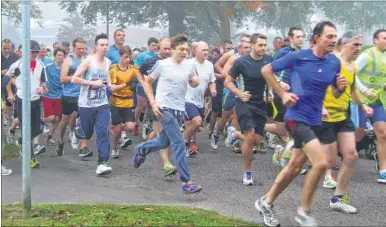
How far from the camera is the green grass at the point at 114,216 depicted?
6.44 metres

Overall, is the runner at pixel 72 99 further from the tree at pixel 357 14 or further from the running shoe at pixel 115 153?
the tree at pixel 357 14

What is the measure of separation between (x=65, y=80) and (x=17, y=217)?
412 cm

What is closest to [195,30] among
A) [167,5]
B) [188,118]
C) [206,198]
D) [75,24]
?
[167,5]

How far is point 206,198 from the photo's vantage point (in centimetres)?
818

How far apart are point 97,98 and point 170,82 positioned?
162 cm

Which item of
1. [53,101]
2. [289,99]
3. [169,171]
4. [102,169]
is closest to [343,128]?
[289,99]

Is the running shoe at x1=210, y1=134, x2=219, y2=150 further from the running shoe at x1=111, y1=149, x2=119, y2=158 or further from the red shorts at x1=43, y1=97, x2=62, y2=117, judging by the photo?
the red shorts at x1=43, y1=97, x2=62, y2=117

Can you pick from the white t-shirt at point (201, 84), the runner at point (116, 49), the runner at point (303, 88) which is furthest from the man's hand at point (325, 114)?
the runner at point (116, 49)

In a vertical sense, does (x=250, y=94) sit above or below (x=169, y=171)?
above

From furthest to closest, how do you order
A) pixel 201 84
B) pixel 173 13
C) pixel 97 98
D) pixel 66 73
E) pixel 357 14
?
1. pixel 357 14
2. pixel 173 13
3. pixel 201 84
4. pixel 66 73
5. pixel 97 98

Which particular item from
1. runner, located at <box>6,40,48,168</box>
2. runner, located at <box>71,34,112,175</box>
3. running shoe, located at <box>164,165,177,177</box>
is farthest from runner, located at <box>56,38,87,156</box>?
running shoe, located at <box>164,165,177,177</box>

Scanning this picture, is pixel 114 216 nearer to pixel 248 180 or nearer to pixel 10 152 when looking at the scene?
pixel 248 180

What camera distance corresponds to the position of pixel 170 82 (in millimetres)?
8812

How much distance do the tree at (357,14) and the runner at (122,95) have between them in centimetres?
5194
